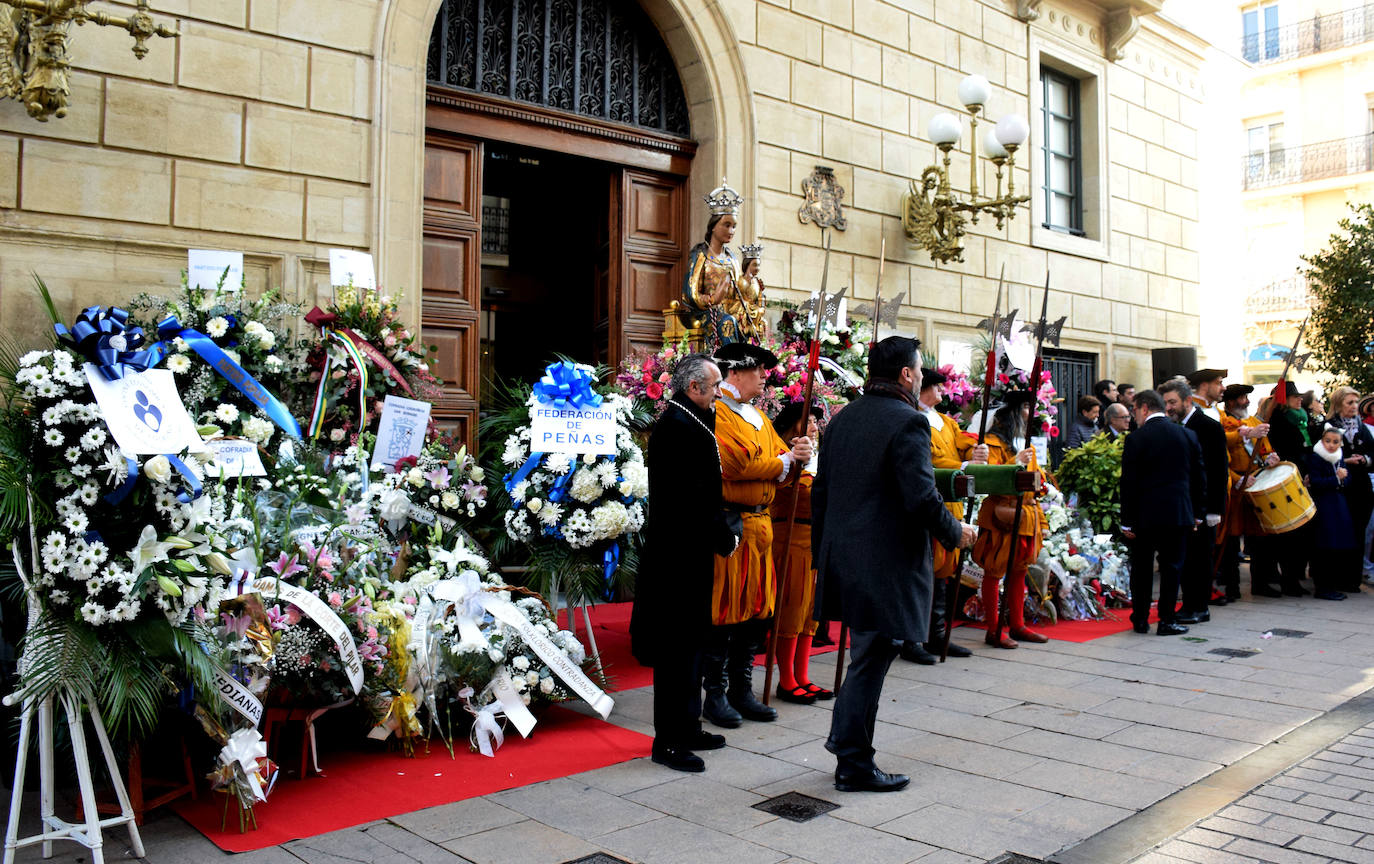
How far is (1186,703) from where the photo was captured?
19.9 ft

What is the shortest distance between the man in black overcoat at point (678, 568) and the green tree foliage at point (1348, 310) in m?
11.8

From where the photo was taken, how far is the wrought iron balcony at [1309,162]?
27.6 m

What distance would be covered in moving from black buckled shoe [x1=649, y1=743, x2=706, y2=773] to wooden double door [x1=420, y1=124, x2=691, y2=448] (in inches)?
168

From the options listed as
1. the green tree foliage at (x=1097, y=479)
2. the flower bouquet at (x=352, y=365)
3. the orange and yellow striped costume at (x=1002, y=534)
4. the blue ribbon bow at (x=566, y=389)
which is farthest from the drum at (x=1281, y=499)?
the flower bouquet at (x=352, y=365)

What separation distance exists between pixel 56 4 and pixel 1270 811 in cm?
695

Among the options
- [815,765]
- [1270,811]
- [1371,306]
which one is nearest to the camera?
[1270,811]

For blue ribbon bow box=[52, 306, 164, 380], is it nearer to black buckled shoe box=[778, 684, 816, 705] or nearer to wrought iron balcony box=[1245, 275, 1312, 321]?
black buckled shoe box=[778, 684, 816, 705]

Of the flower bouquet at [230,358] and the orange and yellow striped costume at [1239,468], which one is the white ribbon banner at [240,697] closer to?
the flower bouquet at [230,358]

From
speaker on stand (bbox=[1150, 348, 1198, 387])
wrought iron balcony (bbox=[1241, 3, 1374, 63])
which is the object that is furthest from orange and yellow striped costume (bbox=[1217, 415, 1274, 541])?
wrought iron balcony (bbox=[1241, 3, 1374, 63])

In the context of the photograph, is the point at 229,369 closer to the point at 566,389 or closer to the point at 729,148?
the point at 566,389

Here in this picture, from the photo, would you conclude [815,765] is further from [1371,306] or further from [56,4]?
[1371,306]

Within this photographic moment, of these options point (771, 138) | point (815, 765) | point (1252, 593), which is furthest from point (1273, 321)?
point (815, 765)

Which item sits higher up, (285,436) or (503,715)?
(285,436)

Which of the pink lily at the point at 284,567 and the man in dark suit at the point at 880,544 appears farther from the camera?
the pink lily at the point at 284,567
